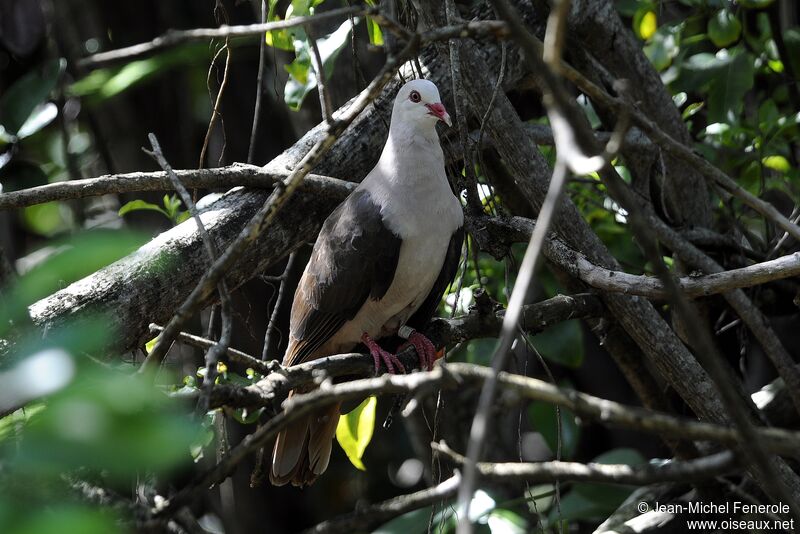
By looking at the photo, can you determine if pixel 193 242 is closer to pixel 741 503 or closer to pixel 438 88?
pixel 438 88

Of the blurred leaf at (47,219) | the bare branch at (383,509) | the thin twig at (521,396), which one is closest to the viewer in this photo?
the thin twig at (521,396)

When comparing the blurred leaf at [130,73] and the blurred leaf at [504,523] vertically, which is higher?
the blurred leaf at [130,73]

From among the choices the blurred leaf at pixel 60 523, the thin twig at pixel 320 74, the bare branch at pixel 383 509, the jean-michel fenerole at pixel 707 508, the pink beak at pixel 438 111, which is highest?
the thin twig at pixel 320 74

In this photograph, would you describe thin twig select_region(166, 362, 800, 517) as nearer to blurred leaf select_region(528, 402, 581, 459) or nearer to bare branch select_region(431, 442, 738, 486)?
bare branch select_region(431, 442, 738, 486)

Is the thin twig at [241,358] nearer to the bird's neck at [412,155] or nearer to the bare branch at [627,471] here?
the bare branch at [627,471]

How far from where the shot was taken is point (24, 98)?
3.14 metres

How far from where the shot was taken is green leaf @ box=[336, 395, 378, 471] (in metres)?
2.74

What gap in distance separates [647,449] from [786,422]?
0.92 metres

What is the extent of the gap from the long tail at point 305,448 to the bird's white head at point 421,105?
0.98 meters

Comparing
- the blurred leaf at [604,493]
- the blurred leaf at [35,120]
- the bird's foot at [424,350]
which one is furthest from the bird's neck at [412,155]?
the blurred leaf at [35,120]

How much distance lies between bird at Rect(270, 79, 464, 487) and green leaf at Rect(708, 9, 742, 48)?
120 centimetres

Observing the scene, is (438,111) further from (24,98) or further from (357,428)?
(24,98)

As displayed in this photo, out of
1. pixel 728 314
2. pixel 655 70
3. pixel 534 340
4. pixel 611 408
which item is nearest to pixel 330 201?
pixel 534 340

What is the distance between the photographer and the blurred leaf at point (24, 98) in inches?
121
